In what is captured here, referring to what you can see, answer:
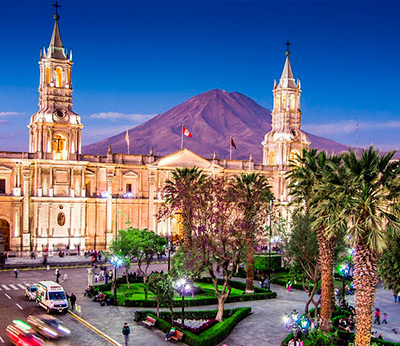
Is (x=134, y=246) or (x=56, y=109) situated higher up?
(x=56, y=109)

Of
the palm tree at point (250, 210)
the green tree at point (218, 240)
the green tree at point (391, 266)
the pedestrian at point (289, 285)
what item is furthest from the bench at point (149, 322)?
the pedestrian at point (289, 285)

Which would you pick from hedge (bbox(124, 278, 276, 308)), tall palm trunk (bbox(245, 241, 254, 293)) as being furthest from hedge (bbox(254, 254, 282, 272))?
tall palm trunk (bbox(245, 241, 254, 293))

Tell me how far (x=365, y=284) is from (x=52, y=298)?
881 inches

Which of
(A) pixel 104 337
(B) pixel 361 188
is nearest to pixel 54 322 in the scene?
(A) pixel 104 337

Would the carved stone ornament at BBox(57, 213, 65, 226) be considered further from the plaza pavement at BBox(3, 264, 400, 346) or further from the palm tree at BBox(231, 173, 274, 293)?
the palm tree at BBox(231, 173, 274, 293)

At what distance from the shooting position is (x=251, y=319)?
126ft

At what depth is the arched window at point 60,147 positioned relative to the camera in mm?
71812

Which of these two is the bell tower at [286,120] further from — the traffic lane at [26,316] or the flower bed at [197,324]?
the flower bed at [197,324]

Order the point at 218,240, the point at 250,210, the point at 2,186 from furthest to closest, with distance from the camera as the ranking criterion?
the point at 2,186, the point at 250,210, the point at 218,240

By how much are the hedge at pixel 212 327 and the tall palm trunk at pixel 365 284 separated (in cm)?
895

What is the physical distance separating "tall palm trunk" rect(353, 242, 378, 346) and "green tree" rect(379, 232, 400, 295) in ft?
20.8

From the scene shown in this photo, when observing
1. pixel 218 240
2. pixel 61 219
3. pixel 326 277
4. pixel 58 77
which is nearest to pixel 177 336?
pixel 218 240

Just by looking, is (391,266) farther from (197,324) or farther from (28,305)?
(28,305)

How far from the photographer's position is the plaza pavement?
108ft
